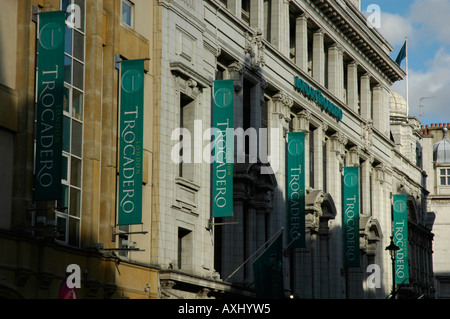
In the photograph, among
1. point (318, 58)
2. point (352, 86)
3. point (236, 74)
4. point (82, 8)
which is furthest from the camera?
point (352, 86)

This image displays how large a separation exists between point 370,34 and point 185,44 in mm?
28945

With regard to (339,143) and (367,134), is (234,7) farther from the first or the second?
(367,134)

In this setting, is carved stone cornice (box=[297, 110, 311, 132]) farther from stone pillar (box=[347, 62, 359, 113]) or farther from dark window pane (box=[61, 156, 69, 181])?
dark window pane (box=[61, 156, 69, 181])

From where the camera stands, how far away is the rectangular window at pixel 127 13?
3475cm

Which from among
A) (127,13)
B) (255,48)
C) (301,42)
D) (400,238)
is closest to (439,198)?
(400,238)

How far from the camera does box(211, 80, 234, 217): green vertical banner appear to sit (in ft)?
126

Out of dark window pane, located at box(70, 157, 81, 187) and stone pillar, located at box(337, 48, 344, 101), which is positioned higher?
stone pillar, located at box(337, 48, 344, 101)

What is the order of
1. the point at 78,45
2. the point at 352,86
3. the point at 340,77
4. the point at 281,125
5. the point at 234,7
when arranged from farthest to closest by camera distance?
1. the point at 352,86
2. the point at 340,77
3. the point at 281,125
4. the point at 234,7
5. the point at 78,45

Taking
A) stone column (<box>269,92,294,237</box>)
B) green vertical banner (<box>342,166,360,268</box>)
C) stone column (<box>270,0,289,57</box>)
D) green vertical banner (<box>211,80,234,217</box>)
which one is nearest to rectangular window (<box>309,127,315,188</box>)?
green vertical banner (<box>342,166,360,268</box>)

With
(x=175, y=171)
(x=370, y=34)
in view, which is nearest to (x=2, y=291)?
(x=175, y=171)

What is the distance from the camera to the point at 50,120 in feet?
89.4

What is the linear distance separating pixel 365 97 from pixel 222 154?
29074mm

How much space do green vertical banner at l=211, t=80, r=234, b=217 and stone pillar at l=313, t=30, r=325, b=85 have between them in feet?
58.6

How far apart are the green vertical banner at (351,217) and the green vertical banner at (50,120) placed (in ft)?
103
